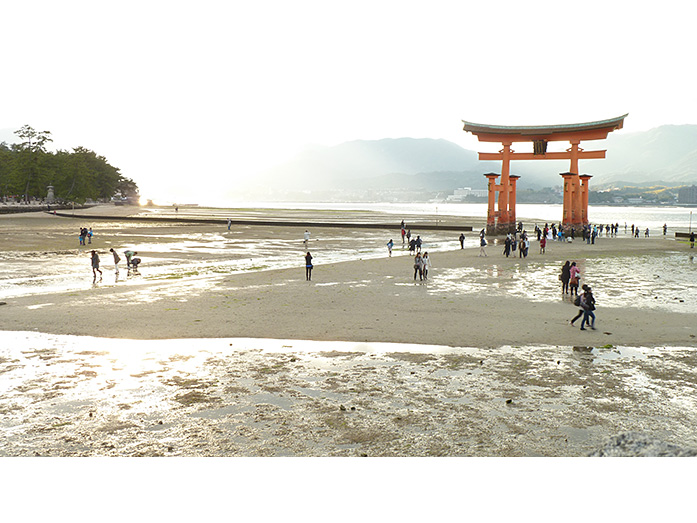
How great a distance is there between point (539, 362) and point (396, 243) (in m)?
37.7

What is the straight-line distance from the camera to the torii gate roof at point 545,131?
5212 centimetres

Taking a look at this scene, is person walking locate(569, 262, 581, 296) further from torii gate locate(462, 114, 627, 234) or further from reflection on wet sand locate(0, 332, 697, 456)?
torii gate locate(462, 114, 627, 234)

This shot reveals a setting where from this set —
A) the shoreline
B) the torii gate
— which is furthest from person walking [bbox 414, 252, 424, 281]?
the torii gate

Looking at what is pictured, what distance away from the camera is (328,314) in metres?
16.6

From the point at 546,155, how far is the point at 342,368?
171ft

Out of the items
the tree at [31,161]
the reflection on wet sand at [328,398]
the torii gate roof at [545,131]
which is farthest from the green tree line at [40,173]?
the reflection on wet sand at [328,398]

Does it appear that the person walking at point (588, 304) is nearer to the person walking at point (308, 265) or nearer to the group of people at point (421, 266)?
the group of people at point (421, 266)

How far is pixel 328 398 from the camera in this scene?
9273 millimetres

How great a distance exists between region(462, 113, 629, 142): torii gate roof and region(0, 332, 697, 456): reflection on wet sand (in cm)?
4587

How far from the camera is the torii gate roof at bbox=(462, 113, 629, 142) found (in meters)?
52.1

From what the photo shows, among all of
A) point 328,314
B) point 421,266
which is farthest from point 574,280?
point 328,314

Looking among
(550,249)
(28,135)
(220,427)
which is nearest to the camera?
(220,427)
